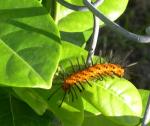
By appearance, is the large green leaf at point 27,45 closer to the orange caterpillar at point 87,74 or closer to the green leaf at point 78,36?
the orange caterpillar at point 87,74

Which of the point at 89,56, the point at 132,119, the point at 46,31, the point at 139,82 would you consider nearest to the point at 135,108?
the point at 132,119

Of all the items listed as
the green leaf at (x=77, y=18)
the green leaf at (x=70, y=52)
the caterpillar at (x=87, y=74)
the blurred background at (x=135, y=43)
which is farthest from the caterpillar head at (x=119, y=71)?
the blurred background at (x=135, y=43)

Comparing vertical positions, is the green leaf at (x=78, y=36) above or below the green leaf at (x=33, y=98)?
below

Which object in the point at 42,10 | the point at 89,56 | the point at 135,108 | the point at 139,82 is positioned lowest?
the point at 139,82

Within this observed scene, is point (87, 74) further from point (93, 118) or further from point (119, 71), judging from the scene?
point (93, 118)

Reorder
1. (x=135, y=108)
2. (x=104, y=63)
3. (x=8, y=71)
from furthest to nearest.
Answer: (x=135, y=108) → (x=104, y=63) → (x=8, y=71)

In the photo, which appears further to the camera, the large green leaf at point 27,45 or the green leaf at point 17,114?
the green leaf at point 17,114

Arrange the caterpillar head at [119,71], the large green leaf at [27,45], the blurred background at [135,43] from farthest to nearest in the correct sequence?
the blurred background at [135,43] → the caterpillar head at [119,71] → the large green leaf at [27,45]

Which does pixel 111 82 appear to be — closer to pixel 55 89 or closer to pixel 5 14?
pixel 55 89
